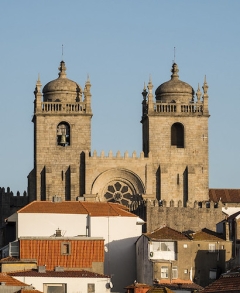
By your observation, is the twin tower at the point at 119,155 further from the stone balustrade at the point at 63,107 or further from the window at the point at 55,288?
the window at the point at 55,288

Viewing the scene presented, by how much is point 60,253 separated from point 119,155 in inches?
1305

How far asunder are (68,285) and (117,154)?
45904 mm

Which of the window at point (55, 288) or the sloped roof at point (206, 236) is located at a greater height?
the sloped roof at point (206, 236)

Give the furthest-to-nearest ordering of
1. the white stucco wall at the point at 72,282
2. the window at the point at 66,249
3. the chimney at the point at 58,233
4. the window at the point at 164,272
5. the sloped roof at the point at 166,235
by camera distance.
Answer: the chimney at the point at 58,233, the sloped roof at the point at 166,235, the window at the point at 66,249, the window at the point at 164,272, the white stucco wall at the point at 72,282

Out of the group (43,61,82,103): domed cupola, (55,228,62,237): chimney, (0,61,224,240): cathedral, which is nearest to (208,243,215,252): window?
(55,228,62,237): chimney

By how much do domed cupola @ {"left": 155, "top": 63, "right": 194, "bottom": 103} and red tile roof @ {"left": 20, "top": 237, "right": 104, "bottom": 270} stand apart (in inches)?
1387

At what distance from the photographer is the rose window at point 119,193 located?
141 metres

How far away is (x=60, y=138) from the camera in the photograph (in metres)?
142

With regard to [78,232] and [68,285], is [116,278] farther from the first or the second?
[68,285]

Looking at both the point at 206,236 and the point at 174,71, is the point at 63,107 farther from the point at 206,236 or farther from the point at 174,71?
the point at 206,236

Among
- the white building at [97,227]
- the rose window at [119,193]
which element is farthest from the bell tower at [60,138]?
the white building at [97,227]

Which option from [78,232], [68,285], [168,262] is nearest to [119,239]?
[78,232]

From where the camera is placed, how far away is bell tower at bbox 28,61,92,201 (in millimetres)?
139875

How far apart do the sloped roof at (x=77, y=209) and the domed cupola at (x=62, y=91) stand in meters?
21.1
